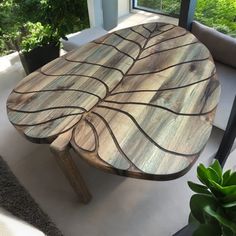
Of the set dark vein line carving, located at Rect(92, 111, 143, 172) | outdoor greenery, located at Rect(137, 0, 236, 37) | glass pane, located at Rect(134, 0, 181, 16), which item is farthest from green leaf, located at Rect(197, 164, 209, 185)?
glass pane, located at Rect(134, 0, 181, 16)

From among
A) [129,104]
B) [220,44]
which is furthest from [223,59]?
[129,104]

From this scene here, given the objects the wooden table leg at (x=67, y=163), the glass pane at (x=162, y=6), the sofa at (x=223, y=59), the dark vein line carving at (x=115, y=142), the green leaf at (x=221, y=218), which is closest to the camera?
the green leaf at (x=221, y=218)

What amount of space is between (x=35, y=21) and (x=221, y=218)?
2.44 metres

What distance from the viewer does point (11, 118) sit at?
3.72ft

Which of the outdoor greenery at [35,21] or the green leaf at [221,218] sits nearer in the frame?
the green leaf at [221,218]

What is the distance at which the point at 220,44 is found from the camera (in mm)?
1673

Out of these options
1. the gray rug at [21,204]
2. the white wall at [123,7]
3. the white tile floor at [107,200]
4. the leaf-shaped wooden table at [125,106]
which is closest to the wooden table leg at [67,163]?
the leaf-shaped wooden table at [125,106]

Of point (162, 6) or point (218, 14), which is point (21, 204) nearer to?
point (218, 14)

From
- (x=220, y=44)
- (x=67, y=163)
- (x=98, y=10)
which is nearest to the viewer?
(x=67, y=163)

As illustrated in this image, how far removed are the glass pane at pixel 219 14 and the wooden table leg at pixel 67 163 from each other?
162 centimetres

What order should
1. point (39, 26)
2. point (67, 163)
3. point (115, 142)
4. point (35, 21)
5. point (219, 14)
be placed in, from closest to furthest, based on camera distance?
point (115, 142) → point (67, 163) → point (219, 14) → point (39, 26) → point (35, 21)

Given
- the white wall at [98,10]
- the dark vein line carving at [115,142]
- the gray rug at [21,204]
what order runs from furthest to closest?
the white wall at [98,10] < the gray rug at [21,204] < the dark vein line carving at [115,142]

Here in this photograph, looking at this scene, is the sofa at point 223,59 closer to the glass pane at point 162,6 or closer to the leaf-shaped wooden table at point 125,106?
the leaf-shaped wooden table at point 125,106

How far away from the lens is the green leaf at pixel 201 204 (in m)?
0.67
